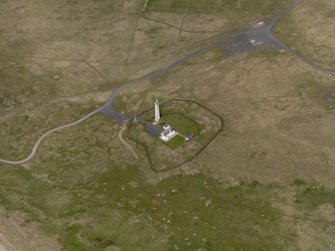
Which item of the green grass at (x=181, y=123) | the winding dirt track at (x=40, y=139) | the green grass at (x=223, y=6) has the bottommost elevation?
the winding dirt track at (x=40, y=139)

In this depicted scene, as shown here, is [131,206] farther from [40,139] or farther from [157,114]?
[40,139]

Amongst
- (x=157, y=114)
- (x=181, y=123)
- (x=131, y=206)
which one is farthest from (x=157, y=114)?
(x=131, y=206)

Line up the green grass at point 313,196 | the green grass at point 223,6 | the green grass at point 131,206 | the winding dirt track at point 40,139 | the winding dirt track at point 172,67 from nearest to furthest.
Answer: the green grass at point 131,206 < the green grass at point 313,196 < the winding dirt track at point 40,139 < the winding dirt track at point 172,67 < the green grass at point 223,6

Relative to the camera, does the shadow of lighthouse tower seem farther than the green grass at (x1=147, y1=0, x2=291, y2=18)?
No

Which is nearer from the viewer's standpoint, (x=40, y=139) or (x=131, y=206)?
(x=131, y=206)

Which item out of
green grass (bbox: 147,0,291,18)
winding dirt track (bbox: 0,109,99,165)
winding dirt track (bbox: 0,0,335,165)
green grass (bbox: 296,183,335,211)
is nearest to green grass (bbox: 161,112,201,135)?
winding dirt track (bbox: 0,0,335,165)

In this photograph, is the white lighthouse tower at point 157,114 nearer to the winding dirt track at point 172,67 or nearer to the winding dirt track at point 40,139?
the winding dirt track at point 172,67

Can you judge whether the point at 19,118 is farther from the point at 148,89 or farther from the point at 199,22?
the point at 199,22

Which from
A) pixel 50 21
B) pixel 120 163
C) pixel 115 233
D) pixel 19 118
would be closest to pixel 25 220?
pixel 115 233

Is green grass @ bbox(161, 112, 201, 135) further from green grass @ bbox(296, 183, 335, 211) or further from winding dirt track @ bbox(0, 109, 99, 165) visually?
green grass @ bbox(296, 183, 335, 211)

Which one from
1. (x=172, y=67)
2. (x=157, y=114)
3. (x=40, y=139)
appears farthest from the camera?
(x=172, y=67)

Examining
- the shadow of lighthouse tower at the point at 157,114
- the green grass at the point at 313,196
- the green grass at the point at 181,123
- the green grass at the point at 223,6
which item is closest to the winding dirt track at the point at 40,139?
the shadow of lighthouse tower at the point at 157,114
